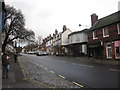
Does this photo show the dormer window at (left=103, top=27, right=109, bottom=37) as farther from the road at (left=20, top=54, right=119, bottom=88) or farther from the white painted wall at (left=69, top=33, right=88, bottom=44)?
the road at (left=20, top=54, right=119, bottom=88)

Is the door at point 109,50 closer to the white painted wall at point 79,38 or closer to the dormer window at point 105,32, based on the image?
the dormer window at point 105,32

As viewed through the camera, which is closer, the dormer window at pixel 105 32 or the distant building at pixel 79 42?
the dormer window at pixel 105 32

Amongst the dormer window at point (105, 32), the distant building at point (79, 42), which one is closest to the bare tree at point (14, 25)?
the distant building at point (79, 42)

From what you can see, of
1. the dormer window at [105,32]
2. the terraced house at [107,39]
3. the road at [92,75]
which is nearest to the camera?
the road at [92,75]

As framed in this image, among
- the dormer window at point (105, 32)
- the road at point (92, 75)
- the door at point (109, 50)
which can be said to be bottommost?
the road at point (92, 75)

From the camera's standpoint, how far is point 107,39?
23.8 meters

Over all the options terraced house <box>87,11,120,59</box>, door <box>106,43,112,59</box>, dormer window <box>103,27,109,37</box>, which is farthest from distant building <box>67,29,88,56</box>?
door <box>106,43,112,59</box>

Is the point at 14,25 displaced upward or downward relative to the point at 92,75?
upward

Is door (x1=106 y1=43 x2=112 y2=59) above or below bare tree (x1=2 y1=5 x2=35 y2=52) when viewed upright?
below

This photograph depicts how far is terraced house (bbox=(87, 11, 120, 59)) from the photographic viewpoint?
2181cm

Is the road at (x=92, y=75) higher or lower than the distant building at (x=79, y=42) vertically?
lower

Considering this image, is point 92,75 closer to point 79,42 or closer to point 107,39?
point 107,39

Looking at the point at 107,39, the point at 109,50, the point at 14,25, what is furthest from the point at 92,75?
the point at 14,25

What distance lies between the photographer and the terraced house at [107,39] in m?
21.8
